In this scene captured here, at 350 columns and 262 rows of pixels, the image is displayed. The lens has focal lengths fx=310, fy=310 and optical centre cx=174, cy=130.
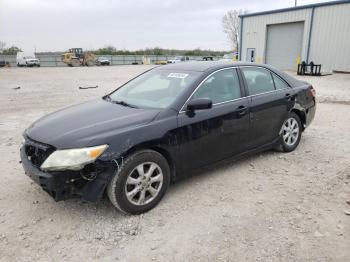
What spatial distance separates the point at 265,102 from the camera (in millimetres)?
4445

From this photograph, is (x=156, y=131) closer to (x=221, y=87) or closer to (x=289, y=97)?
(x=221, y=87)

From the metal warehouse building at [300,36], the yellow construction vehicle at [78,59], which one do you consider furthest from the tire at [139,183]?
the yellow construction vehicle at [78,59]

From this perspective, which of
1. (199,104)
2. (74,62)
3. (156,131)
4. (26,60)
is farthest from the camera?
(74,62)

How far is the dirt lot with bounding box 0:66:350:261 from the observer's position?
273 cm

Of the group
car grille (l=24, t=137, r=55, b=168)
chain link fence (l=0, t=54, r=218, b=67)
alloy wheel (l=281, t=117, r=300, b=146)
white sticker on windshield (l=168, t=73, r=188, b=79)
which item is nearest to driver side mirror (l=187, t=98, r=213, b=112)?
Answer: white sticker on windshield (l=168, t=73, r=188, b=79)

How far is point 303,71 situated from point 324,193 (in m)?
19.6

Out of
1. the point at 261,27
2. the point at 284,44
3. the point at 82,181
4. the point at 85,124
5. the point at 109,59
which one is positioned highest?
the point at 261,27

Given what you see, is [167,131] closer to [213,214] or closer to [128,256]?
[213,214]

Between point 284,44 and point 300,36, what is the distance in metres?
1.57

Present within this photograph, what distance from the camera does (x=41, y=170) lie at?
9.87 feet

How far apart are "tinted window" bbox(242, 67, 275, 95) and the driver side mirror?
1.07 m

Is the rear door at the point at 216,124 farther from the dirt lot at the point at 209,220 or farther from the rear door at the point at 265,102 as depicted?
the dirt lot at the point at 209,220

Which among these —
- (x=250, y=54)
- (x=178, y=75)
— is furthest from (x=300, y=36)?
(x=178, y=75)

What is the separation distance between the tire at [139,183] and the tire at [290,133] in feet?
7.69
